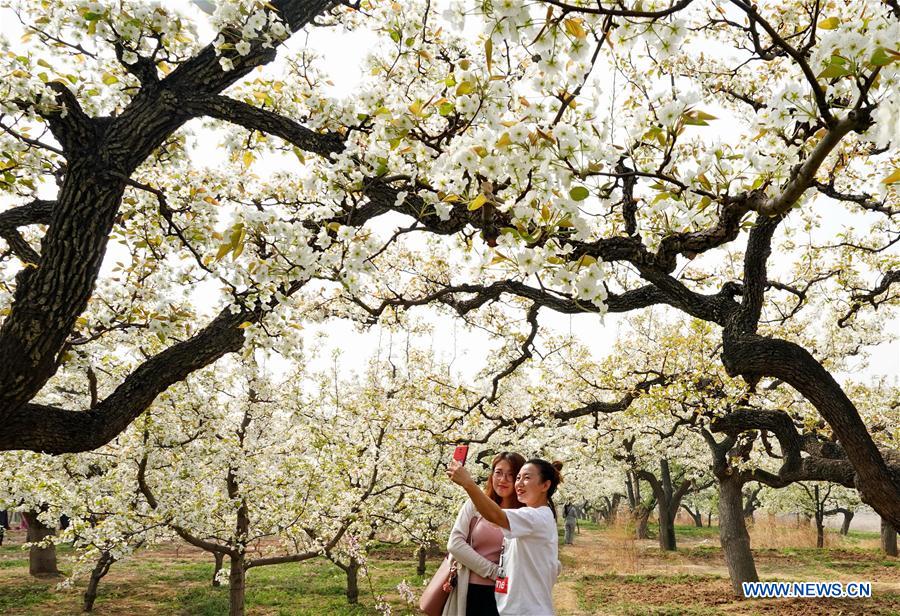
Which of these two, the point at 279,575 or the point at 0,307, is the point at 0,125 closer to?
the point at 0,307

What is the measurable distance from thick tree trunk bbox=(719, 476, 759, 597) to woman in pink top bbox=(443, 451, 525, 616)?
912cm

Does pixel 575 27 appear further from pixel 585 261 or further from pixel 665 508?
pixel 665 508

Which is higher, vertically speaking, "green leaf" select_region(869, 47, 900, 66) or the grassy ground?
"green leaf" select_region(869, 47, 900, 66)

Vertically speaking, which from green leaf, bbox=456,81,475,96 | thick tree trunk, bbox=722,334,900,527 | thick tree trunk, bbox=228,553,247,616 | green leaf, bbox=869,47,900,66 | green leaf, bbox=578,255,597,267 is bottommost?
thick tree trunk, bbox=228,553,247,616

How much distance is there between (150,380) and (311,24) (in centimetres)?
300

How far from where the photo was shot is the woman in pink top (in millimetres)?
3467

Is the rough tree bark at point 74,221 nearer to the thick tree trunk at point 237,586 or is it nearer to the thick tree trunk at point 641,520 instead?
the thick tree trunk at point 237,586

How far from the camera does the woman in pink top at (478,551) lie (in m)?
3.47

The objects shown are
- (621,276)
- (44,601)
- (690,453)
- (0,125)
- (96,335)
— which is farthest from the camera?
(690,453)

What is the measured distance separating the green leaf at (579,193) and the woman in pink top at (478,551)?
219 cm

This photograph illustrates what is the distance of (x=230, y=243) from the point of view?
252 cm

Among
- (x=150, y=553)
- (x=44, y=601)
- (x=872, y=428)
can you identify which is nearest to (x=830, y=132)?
(x=872, y=428)

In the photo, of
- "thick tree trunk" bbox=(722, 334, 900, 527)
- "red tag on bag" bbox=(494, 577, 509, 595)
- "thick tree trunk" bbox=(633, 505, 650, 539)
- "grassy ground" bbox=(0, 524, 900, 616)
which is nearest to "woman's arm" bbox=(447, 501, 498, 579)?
"red tag on bag" bbox=(494, 577, 509, 595)

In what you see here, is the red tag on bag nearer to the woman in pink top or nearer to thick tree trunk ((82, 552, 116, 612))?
the woman in pink top
